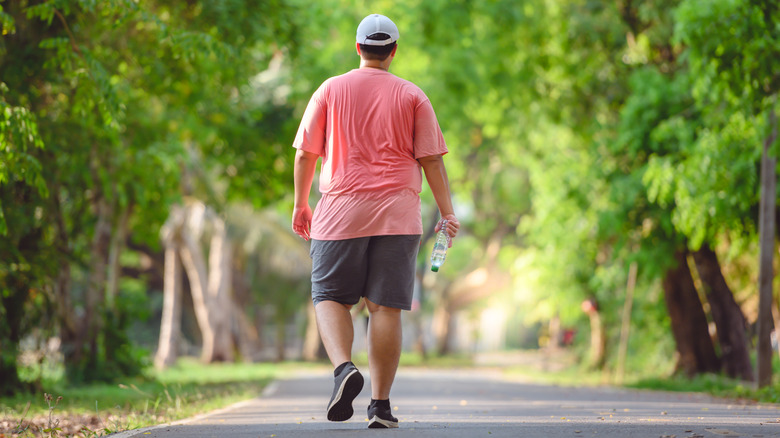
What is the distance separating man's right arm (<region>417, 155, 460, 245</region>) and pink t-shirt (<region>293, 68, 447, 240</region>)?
0.06m

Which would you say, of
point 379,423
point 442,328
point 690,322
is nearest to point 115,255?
point 690,322

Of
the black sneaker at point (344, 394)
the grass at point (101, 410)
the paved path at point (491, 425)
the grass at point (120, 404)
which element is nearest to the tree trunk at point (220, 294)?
the grass at point (120, 404)

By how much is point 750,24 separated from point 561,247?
34.6 feet

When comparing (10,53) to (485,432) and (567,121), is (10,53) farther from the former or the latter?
(567,121)

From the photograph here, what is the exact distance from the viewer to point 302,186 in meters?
5.40

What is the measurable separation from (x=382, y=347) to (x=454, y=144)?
1991cm

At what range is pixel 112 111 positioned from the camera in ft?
25.6

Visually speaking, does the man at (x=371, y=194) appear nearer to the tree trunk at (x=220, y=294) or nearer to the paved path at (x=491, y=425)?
the paved path at (x=491, y=425)

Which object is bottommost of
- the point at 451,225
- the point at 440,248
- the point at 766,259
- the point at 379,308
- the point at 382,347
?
the point at 382,347

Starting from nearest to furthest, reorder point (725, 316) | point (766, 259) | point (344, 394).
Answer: point (344, 394) → point (766, 259) → point (725, 316)

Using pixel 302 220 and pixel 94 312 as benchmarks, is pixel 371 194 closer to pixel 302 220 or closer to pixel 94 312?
pixel 302 220

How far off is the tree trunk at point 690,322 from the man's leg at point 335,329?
12983 millimetres

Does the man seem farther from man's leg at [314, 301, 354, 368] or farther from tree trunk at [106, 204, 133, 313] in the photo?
tree trunk at [106, 204, 133, 313]

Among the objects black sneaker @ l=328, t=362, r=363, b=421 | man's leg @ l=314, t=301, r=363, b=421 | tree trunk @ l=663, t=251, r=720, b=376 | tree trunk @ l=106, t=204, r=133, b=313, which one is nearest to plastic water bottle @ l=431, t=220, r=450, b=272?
man's leg @ l=314, t=301, r=363, b=421
